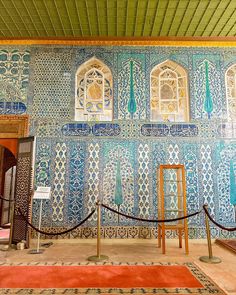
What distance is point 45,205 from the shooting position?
5812 millimetres

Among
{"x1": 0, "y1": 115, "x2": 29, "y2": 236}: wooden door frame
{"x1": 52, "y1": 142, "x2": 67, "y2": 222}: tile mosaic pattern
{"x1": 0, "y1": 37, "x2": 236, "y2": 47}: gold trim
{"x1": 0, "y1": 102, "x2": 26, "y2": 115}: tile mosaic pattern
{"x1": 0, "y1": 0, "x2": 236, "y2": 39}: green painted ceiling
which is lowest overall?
{"x1": 52, "y1": 142, "x2": 67, "y2": 222}: tile mosaic pattern

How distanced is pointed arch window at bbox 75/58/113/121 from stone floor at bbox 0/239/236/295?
8.89 ft

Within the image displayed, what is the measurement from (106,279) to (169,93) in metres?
4.38

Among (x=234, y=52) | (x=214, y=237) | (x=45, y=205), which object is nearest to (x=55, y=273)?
(x=45, y=205)

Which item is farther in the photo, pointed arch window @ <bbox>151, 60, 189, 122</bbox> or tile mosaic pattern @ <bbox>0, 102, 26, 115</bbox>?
pointed arch window @ <bbox>151, 60, 189, 122</bbox>

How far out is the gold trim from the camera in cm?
636

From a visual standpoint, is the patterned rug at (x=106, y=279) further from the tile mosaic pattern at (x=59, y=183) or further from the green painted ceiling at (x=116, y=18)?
the green painted ceiling at (x=116, y=18)

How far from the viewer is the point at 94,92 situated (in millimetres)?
6438

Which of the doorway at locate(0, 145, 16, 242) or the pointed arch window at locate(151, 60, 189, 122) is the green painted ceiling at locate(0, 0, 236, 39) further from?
the doorway at locate(0, 145, 16, 242)

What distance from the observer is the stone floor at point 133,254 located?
13.0ft

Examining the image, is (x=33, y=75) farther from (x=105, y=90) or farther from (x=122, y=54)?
(x=122, y=54)

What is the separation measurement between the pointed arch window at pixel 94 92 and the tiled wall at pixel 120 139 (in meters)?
0.16

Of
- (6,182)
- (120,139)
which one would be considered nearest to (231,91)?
(120,139)

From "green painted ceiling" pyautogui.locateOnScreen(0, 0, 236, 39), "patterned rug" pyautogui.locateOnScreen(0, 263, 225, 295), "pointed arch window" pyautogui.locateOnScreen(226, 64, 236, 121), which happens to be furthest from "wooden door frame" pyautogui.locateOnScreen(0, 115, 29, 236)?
"pointed arch window" pyautogui.locateOnScreen(226, 64, 236, 121)
